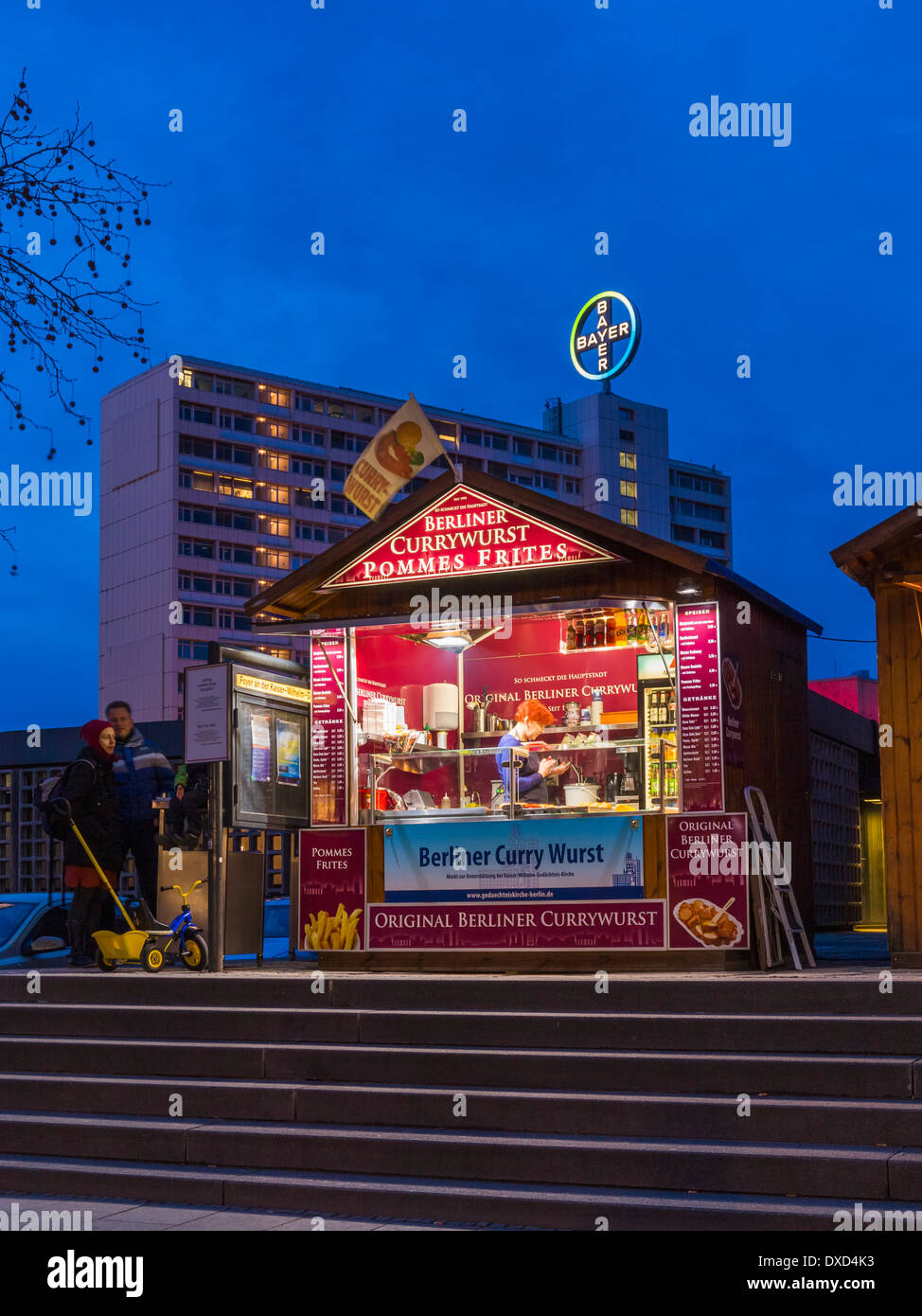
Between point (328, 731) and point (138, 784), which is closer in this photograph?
point (138, 784)

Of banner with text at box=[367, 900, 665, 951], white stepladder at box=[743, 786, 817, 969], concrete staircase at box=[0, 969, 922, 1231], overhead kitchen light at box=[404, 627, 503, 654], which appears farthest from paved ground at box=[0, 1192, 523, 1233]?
overhead kitchen light at box=[404, 627, 503, 654]

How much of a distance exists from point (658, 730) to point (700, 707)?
733mm

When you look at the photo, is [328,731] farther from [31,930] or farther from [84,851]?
[31,930]

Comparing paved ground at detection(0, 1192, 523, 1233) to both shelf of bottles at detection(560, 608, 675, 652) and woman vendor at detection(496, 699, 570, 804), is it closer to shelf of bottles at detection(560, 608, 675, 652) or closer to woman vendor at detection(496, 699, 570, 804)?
woman vendor at detection(496, 699, 570, 804)

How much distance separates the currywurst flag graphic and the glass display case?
7.39ft

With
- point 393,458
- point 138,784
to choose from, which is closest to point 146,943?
point 138,784

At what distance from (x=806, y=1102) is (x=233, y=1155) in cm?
314

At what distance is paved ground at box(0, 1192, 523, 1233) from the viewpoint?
7.16 meters

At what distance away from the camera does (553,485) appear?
10506 centimetres

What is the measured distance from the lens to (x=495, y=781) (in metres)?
12.3

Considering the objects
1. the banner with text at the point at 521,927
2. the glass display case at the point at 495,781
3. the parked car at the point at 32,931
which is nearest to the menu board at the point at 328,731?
the glass display case at the point at 495,781

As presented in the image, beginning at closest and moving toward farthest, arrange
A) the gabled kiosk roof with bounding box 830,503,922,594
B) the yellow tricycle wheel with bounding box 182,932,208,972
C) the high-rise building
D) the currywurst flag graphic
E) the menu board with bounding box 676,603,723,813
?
the gabled kiosk roof with bounding box 830,503,922,594, the menu board with bounding box 676,603,723,813, the yellow tricycle wheel with bounding box 182,932,208,972, the currywurst flag graphic, the high-rise building
